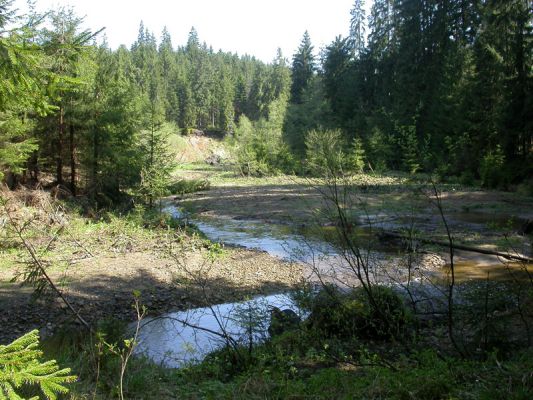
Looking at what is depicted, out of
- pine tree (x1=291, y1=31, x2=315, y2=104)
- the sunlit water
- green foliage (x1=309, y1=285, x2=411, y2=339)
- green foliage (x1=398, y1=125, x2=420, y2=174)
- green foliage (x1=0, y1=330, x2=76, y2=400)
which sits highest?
pine tree (x1=291, y1=31, x2=315, y2=104)

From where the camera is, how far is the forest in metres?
4.86

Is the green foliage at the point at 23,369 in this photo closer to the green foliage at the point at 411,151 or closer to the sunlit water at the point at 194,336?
the sunlit water at the point at 194,336

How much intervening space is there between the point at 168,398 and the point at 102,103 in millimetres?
18624

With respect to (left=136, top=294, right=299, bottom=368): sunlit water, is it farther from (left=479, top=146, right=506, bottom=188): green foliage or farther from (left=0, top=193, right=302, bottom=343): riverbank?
(left=479, top=146, right=506, bottom=188): green foliage

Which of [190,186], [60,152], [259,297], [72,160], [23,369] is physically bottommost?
[259,297]

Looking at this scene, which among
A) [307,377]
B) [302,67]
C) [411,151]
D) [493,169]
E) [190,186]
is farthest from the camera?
[302,67]

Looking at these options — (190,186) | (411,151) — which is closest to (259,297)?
(411,151)

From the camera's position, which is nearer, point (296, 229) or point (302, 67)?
point (296, 229)

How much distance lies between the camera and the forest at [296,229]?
486cm

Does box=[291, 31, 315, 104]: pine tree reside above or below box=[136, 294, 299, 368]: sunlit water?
above

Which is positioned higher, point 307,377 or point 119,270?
point 307,377

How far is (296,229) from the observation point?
1599cm

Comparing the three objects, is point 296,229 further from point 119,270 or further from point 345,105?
point 345,105

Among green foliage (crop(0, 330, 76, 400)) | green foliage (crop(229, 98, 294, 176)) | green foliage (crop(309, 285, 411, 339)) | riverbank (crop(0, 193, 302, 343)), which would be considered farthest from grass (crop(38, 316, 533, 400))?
green foliage (crop(229, 98, 294, 176))
